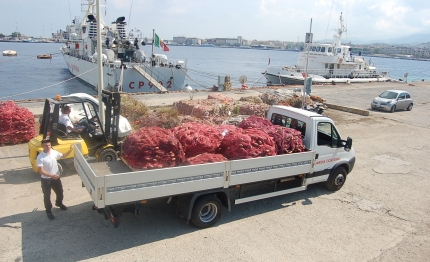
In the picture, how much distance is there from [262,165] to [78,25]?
44.2m

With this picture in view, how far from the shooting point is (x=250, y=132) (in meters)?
7.52

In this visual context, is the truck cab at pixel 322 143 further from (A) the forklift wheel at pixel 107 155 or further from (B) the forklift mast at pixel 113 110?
(A) the forklift wheel at pixel 107 155

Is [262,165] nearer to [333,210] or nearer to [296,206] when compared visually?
[296,206]

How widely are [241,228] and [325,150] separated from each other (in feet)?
9.57

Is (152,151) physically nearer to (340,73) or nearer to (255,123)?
(255,123)

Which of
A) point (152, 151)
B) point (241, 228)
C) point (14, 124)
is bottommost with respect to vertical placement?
point (241, 228)

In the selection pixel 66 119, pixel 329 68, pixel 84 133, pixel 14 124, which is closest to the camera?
pixel 66 119

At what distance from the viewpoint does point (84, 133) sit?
9250 millimetres

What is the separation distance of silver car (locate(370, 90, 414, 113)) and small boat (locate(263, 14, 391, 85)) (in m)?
14.3

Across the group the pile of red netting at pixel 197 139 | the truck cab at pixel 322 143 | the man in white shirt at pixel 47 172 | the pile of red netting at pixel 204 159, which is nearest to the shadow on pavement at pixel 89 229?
the man in white shirt at pixel 47 172

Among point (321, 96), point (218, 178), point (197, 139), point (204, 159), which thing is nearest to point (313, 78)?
point (321, 96)

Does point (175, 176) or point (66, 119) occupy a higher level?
point (66, 119)

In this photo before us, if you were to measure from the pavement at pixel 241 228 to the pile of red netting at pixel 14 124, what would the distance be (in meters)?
1.41

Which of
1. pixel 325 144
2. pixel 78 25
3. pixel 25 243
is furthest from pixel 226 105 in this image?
pixel 78 25
